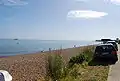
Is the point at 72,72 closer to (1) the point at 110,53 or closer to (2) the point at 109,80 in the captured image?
(2) the point at 109,80

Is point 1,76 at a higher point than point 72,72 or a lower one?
higher

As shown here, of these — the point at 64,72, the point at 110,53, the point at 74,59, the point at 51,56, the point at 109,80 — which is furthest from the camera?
the point at 110,53

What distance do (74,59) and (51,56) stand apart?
34.2 ft

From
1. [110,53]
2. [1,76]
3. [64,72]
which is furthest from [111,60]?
[1,76]

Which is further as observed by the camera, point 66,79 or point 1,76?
point 66,79

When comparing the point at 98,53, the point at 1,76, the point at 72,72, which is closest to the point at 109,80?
the point at 72,72

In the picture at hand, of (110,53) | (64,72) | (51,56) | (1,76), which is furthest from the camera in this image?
(110,53)

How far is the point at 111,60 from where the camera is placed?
78.2 feet

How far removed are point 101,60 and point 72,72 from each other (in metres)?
10.4

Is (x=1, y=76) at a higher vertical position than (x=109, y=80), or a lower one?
higher

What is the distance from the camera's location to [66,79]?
11.5m

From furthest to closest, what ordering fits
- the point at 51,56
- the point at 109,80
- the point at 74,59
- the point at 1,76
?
1. the point at 74,59
2. the point at 109,80
3. the point at 51,56
4. the point at 1,76

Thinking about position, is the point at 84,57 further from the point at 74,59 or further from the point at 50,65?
the point at 50,65

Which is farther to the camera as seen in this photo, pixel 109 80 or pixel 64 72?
pixel 109 80
